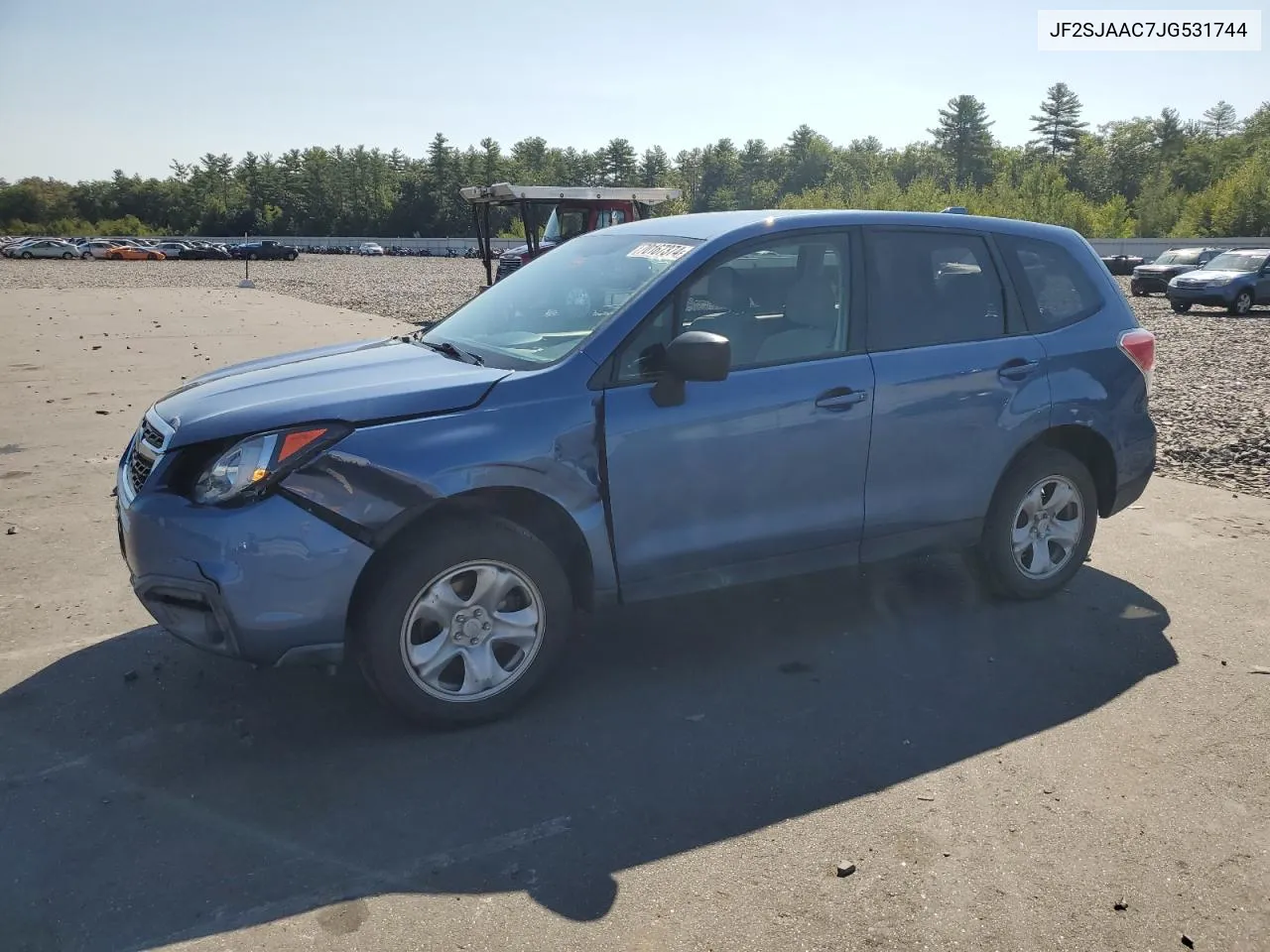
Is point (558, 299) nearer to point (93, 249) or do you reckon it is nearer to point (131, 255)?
point (131, 255)

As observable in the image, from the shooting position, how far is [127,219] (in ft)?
413

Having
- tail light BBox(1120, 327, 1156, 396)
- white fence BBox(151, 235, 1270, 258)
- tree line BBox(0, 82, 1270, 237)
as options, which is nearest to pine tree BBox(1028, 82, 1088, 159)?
tree line BBox(0, 82, 1270, 237)

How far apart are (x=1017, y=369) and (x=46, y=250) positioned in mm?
74563

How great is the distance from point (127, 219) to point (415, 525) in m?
139

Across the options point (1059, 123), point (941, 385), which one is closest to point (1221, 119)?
point (1059, 123)

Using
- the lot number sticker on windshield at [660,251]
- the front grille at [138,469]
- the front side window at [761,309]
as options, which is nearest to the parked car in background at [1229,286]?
the front side window at [761,309]

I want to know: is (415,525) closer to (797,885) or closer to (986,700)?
(797,885)

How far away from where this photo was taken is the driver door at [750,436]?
4059 mm

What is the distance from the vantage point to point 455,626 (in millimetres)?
3793

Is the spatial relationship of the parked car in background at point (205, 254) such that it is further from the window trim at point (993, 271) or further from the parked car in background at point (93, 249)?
the window trim at point (993, 271)

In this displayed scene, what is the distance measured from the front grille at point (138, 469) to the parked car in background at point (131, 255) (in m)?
73.4

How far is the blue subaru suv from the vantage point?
3.60m

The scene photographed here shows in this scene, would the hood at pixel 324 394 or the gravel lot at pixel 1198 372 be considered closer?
the hood at pixel 324 394

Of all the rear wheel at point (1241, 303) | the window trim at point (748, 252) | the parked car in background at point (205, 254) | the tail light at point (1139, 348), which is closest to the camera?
the window trim at point (748, 252)
